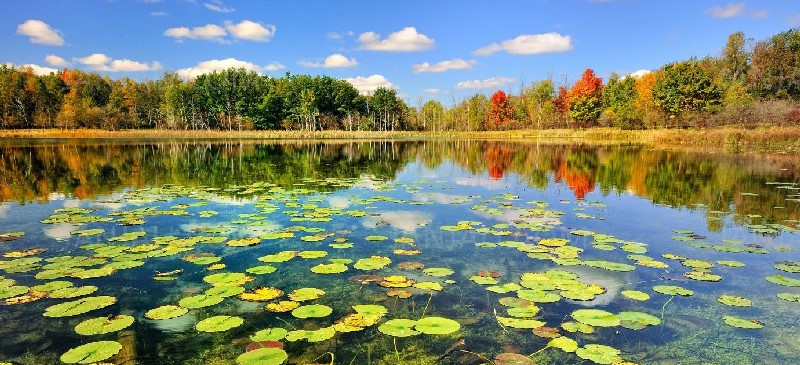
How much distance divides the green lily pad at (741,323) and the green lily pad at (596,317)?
1242 mm

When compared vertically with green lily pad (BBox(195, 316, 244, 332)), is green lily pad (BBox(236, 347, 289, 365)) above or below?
below

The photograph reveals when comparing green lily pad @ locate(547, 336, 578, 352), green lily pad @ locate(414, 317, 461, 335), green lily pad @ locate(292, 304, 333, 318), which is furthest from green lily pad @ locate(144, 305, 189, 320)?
green lily pad @ locate(547, 336, 578, 352)

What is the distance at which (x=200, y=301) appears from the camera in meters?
4.96

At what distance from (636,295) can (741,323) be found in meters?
1.05

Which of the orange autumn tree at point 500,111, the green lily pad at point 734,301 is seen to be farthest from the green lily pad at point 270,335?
the orange autumn tree at point 500,111

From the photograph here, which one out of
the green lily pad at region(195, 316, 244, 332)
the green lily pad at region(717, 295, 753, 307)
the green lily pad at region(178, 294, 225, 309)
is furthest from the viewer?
the green lily pad at region(717, 295, 753, 307)

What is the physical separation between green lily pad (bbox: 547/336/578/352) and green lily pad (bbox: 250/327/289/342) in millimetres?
2581

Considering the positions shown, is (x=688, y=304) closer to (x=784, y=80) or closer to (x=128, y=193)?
(x=128, y=193)

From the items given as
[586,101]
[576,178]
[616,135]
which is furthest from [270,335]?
[586,101]

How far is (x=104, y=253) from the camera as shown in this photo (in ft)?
22.5

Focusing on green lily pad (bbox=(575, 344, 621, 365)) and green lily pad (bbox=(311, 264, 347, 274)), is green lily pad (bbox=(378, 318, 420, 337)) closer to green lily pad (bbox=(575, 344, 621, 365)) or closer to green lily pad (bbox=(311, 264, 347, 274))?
green lily pad (bbox=(575, 344, 621, 365))

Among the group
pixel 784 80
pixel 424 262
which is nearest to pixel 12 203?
pixel 424 262

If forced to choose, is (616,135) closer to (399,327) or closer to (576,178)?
(576,178)

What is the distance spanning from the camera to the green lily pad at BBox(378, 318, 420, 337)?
4.14 meters
